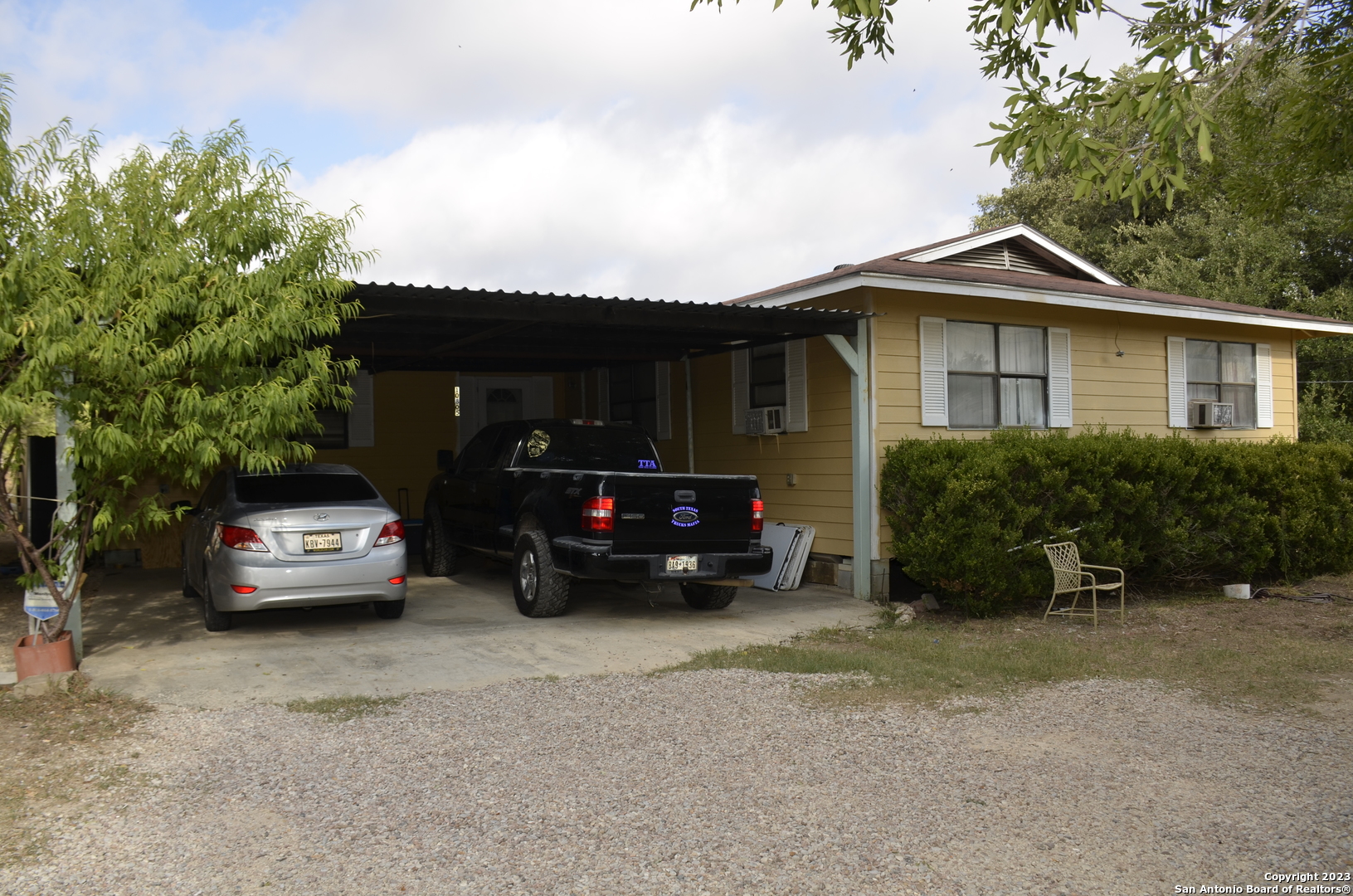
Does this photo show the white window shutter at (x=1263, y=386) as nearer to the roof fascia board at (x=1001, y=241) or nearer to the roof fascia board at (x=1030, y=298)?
the roof fascia board at (x=1030, y=298)

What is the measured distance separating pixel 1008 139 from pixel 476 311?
4.40m

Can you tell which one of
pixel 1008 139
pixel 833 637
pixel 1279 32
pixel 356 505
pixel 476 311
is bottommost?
pixel 833 637

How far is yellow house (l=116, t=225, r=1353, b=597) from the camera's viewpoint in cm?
1015

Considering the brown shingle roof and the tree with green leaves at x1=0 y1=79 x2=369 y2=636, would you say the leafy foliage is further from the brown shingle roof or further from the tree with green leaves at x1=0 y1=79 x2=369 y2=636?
the tree with green leaves at x1=0 y1=79 x2=369 y2=636

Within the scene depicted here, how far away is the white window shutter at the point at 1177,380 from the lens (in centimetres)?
1329

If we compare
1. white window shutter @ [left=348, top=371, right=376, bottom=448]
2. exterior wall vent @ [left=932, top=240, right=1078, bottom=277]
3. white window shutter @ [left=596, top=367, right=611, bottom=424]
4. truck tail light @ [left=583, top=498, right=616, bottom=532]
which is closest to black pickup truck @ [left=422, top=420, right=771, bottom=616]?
truck tail light @ [left=583, top=498, right=616, bottom=532]

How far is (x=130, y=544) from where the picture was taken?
12.9 m

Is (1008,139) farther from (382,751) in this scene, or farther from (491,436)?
(491,436)

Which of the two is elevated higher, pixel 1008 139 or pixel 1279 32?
pixel 1279 32

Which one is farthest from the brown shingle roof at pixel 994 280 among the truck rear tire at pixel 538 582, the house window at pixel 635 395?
the truck rear tire at pixel 538 582

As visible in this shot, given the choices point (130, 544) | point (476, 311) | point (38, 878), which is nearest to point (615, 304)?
point (476, 311)

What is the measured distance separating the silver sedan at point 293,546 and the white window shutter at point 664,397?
19.3ft

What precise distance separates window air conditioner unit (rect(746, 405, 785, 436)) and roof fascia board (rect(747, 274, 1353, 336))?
123 cm

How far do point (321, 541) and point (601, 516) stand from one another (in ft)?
7.32
